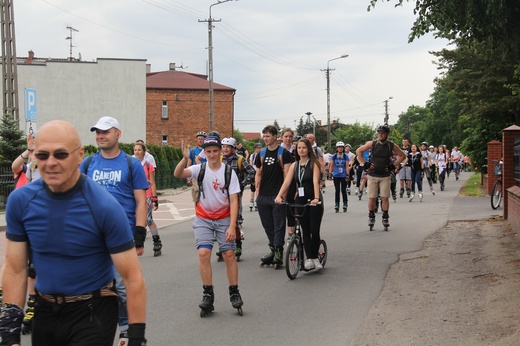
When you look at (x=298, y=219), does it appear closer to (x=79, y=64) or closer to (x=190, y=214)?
(x=190, y=214)

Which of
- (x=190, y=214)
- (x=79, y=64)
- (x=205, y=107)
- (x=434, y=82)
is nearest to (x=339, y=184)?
(x=190, y=214)

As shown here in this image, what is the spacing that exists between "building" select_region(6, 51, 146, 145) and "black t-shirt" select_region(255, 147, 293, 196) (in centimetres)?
4305

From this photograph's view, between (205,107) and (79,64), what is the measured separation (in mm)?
22060

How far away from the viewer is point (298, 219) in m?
9.48

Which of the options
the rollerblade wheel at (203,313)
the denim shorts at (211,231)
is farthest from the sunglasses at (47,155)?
the rollerblade wheel at (203,313)

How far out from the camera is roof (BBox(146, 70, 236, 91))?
73.0m

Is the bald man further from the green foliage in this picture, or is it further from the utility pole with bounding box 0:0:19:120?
the green foliage

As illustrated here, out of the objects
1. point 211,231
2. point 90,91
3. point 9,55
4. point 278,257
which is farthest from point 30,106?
point 90,91

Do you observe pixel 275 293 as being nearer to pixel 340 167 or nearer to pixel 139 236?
pixel 139 236

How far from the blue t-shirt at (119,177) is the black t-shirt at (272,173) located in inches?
156

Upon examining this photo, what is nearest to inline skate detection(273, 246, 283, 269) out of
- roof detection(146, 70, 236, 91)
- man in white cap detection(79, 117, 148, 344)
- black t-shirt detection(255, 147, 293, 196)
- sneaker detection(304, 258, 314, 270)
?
sneaker detection(304, 258, 314, 270)

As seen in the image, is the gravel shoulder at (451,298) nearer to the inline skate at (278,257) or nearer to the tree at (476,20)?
the inline skate at (278,257)

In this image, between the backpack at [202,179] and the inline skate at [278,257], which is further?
the inline skate at [278,257]

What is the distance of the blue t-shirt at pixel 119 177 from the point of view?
6.35 meters
